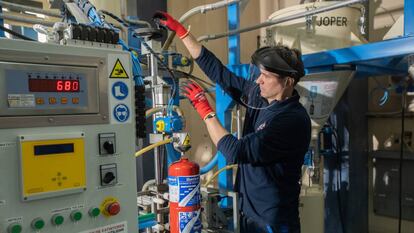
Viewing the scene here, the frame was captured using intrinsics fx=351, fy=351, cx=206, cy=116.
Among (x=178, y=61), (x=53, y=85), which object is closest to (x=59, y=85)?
(x=53, y=85)

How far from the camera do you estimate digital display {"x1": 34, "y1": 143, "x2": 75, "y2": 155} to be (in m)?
0.76

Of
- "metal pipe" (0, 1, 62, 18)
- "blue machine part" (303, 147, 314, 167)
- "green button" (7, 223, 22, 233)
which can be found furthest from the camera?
"blue machine part" (303, 147, 314, 167)

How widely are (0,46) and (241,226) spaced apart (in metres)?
1.09

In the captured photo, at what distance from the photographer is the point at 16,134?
738 millimetres

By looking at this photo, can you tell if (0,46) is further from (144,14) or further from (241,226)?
(144,14)

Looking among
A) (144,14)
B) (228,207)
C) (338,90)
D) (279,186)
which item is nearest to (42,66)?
(279,186)

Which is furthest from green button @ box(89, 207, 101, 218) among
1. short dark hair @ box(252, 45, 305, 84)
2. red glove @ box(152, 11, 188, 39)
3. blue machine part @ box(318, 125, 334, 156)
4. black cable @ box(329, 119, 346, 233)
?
black cable @ box(329, 119, 346, 233)

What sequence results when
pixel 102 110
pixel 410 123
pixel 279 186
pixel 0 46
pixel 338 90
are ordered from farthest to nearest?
1. pixel 410 123
2. pixel 338 90
3. pixel 279 186
4. pixel 102 110
5. pixel 0 46

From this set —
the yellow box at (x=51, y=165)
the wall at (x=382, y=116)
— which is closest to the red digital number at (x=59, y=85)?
the yellow box at (x=51, y=165)

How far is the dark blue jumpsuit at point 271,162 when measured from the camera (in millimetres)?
1266

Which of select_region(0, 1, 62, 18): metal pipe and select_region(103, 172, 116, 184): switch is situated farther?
select_region(0, 1, 62, 18): metal pipe

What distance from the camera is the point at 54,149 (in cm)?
79

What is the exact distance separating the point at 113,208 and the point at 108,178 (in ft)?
0.25

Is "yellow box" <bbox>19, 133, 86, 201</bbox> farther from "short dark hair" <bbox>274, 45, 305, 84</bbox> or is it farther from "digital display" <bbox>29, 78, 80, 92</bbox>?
"short dark hair" <bbox>274, 45, 305, 84</bbox>
